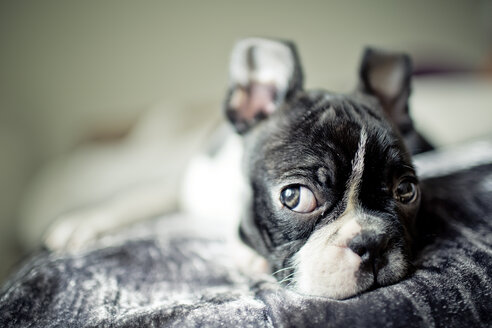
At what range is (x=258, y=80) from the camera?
1.68 m

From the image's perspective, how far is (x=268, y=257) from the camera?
51.8 inches

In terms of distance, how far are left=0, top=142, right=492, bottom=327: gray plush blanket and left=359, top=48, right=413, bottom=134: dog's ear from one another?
0.29 metres

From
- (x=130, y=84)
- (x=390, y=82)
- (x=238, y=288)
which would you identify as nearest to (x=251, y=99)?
(x=390, y=82)

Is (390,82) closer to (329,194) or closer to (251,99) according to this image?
(251,99)

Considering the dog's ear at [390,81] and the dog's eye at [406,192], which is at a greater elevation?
the dog's ear at [390,81]

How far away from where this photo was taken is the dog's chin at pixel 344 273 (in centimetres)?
104

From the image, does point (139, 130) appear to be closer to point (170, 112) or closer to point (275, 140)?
point (170, 112)

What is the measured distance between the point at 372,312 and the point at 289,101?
0.89 m

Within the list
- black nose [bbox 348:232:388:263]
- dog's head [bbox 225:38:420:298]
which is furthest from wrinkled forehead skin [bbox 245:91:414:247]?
black nose [bbox 348:232:388:263]

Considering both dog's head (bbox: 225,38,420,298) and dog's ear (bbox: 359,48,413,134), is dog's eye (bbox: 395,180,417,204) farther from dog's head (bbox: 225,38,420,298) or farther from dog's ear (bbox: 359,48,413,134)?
dog's ear (bbox: 359,48,413,134)

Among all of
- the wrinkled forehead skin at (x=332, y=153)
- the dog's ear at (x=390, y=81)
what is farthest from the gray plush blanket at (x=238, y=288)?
the dog's ear at (x=390, y=81)

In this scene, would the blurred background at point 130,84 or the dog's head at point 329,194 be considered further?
the blurred background at point 130,84

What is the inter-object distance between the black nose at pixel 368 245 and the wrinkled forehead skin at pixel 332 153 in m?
0.12

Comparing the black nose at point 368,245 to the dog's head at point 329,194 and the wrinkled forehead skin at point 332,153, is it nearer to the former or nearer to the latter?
the dog's head at point 329,194
